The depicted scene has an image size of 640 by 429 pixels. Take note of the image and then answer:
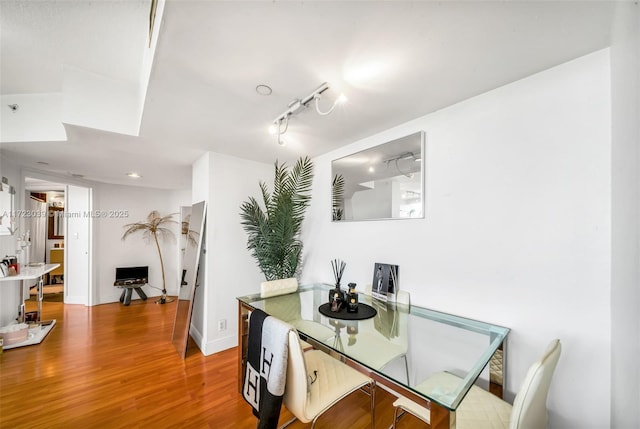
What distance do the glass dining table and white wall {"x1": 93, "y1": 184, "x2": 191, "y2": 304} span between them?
13.0 ft

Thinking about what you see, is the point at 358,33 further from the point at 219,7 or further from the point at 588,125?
the point at 588,125

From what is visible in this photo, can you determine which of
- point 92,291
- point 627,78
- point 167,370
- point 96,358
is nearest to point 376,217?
point 627,78

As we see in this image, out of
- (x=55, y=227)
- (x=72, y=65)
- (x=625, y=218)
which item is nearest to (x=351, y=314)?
(x=625, y=218)

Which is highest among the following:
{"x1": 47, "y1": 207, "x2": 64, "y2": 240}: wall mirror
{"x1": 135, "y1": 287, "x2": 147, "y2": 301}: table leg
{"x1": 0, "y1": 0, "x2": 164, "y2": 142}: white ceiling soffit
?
{"x1": 0, "y1": 0, "x2": 164, "y2": 142}: white ceiling soffit

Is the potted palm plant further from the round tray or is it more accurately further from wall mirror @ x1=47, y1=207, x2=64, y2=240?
wall mirror @ x1=47, y1=207, x2=64, y2=240

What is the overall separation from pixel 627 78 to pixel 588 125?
0.35 meters

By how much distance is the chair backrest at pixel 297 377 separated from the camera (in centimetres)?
116

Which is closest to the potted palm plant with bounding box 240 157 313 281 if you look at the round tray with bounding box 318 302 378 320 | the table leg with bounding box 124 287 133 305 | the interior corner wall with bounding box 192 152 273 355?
the interior corner wall with bounding box 192 152 273 355

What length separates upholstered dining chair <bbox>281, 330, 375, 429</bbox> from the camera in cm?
117

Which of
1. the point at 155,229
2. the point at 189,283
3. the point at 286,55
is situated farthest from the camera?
the point at 155,229

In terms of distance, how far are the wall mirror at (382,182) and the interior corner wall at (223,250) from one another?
1.17 meters

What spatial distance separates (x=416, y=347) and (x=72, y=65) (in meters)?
3.33

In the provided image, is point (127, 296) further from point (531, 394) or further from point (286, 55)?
point (531, 394)

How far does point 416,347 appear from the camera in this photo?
1393mm
